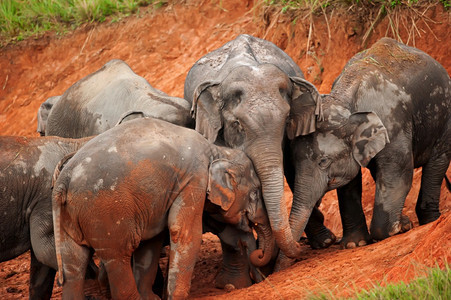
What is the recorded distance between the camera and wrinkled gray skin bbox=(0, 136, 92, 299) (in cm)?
827

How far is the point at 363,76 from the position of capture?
941 centimetres

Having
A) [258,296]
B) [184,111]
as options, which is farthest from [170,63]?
[258,296]

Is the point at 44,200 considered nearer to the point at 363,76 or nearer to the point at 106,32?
the point at 363,76

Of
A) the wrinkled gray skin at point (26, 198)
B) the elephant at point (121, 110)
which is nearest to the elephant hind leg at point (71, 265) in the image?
the wrinkled gray skin at point (26, 198)

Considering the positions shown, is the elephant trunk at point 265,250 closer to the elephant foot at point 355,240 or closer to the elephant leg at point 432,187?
the elephant foot at point 355,240

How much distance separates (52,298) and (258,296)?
8.46 feet

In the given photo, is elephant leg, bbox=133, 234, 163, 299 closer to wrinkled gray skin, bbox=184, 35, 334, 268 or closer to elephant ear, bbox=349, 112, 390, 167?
wrinkled gray skin, bbox=184, 35, 334, 268

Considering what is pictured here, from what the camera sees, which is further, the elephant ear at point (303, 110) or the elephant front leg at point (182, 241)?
the elephant ear at point (303, 110)

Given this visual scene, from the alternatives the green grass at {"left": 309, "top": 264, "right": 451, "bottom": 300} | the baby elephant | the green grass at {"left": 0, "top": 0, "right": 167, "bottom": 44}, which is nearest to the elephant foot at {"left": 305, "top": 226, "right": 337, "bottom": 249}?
the baby elephant

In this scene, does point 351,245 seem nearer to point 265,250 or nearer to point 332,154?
point 332,154

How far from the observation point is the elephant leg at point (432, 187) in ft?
33.4

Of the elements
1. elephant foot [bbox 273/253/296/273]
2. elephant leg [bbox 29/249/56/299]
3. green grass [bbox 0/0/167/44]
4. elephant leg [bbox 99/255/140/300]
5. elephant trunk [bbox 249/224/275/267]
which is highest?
elephant leg [bbox 99/255/140/300]

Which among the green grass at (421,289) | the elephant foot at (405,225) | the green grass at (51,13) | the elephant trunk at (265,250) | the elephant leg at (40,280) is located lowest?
the green grass at (51,13)

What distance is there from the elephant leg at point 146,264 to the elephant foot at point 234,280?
880mm
